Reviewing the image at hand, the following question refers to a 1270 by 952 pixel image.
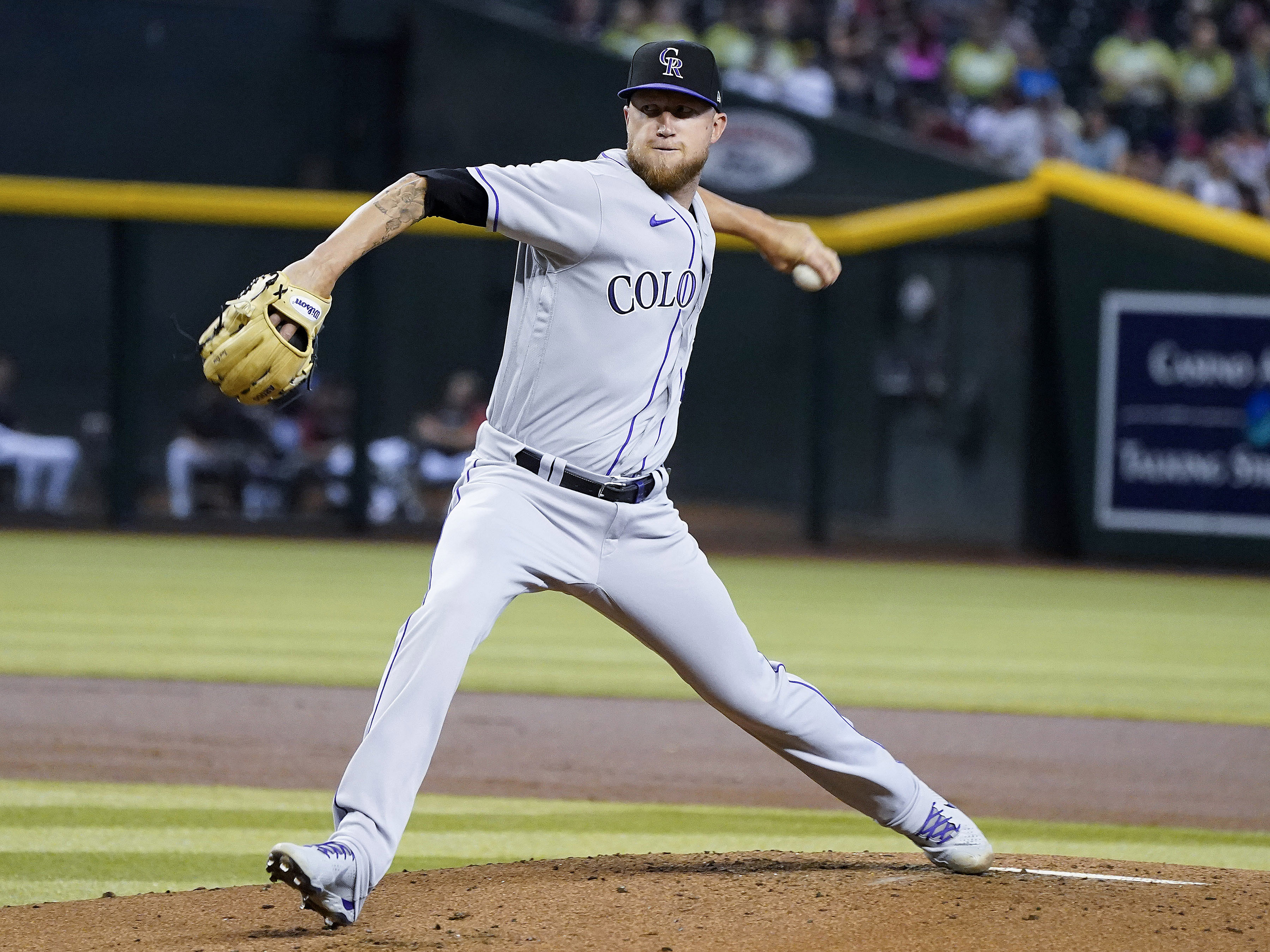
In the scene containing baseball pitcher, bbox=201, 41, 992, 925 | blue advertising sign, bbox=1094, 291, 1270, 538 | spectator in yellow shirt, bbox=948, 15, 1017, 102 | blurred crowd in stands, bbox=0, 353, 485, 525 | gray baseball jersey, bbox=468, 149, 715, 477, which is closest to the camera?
baseball pitcher, bbox=201, 41, 992, 925

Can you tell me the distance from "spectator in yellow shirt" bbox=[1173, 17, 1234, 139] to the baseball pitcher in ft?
47.5

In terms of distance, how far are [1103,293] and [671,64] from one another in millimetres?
10452

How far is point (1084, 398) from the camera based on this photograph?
13117mm

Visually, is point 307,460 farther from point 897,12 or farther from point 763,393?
point 897,12

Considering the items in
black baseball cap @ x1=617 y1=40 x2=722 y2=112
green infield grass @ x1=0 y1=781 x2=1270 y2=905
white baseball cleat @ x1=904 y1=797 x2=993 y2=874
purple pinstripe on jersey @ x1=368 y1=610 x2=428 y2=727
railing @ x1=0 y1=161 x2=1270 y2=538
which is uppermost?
railing @ x1=0 y1=161 x2=1270 y2=538

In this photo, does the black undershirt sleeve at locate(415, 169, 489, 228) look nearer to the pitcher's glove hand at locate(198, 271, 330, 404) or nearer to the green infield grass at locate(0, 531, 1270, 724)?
the pitcher's glove hand at locate(198, 271, 330, 404)

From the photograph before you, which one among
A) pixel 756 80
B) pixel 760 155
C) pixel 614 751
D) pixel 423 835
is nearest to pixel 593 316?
pixel 423 835

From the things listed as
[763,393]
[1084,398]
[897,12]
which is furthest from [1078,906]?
[897,12]

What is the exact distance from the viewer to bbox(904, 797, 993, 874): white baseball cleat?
12.2 feet

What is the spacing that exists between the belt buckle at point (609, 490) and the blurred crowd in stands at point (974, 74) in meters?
13.3

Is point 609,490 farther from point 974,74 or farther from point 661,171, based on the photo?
point 974,74

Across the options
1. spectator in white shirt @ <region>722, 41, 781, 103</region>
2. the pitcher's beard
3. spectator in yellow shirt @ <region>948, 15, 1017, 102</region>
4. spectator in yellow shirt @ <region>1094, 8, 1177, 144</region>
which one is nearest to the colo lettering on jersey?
the pitcher's beard

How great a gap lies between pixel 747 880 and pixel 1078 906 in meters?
0.70

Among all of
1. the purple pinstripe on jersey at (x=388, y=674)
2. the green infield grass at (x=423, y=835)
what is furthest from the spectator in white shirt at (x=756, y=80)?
the purple pinstripe on jersey at (x=388, y=674)
